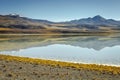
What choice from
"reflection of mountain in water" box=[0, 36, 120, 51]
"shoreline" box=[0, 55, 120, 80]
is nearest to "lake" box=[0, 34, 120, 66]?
"reflection of mountain in water" box=[0, 36, 120, 51]

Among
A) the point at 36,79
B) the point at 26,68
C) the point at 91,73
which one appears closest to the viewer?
the point at 36,79

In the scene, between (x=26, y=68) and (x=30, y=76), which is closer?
(x=30, y=76)

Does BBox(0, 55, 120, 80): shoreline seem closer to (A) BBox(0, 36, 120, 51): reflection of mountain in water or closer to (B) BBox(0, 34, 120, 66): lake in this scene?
(B) BBox(0, 34, 120, 66): lake

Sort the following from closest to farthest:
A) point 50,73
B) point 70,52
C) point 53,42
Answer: point 50,73 → point 70,52 → point 53,42

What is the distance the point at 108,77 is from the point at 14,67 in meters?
6.60

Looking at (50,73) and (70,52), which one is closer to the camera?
(50,73)

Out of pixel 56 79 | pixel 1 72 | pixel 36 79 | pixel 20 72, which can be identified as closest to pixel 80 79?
pixel 56 79

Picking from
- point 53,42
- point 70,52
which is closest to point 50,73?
point 70,52

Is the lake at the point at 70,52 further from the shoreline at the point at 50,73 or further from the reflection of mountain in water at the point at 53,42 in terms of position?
the shoreline at the point at 50,73

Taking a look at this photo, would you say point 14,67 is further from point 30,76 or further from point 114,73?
point 114,73

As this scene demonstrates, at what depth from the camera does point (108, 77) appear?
50.6 feet

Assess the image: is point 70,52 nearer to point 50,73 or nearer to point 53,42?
point 50,73

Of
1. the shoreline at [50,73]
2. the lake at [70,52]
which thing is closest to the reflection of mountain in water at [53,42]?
the lake at [70,52]

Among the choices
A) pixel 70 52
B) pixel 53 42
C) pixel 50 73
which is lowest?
pixel 53 42
